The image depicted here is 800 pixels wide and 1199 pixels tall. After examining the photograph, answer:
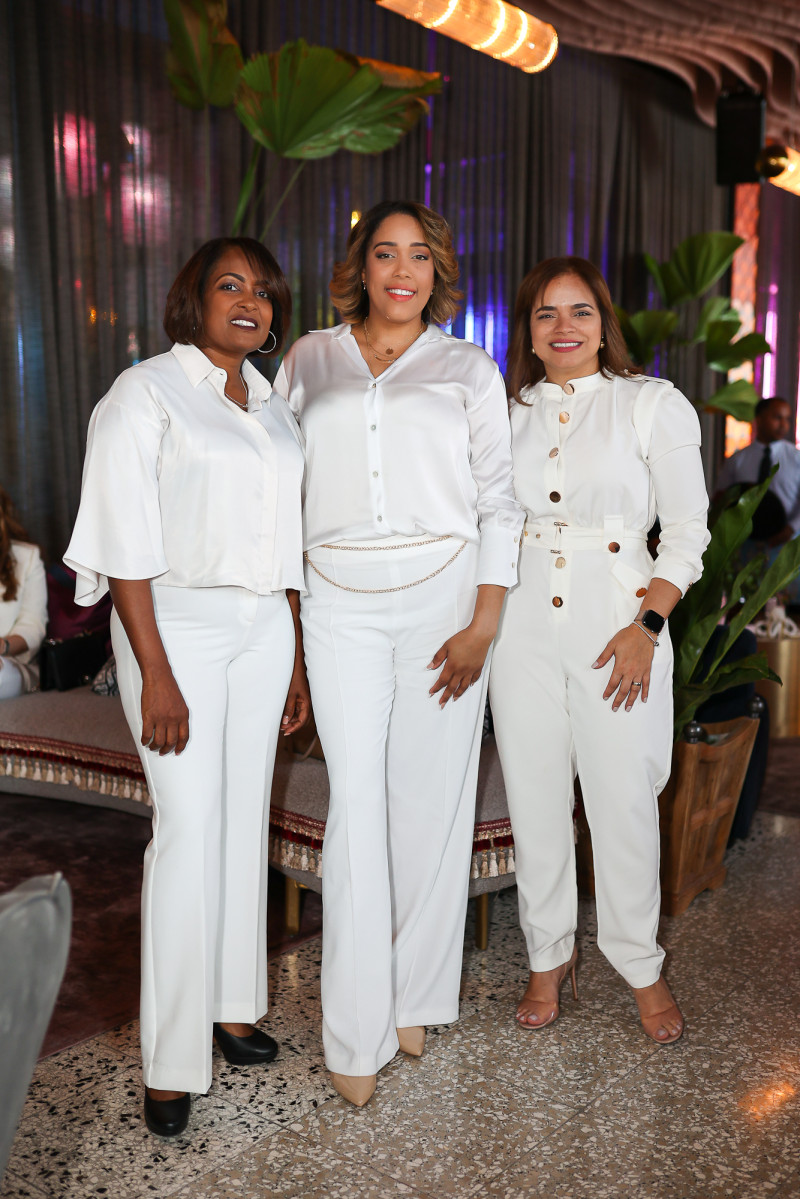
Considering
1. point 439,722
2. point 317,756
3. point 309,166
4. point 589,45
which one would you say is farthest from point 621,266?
point 439,722

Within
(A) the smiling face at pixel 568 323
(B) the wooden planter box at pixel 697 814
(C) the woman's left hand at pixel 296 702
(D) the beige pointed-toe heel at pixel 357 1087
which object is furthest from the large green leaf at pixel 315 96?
(D) the beige pointed-toe heel at pixel 357 1087

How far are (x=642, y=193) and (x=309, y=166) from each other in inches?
136

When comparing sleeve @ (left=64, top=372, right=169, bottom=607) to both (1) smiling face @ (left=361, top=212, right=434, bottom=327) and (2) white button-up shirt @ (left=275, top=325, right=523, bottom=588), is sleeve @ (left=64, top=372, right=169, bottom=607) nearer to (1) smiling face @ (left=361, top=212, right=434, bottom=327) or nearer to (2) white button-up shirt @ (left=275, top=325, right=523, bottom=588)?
(2) white button-up shirt @ (left=275, top=325, right=523, bottom=588)

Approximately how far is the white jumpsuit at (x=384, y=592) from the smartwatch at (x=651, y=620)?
0.98 ft

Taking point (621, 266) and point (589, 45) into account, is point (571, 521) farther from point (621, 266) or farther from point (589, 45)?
point (621, 266)

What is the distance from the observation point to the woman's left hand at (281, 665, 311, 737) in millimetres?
2232

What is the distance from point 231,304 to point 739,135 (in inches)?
272

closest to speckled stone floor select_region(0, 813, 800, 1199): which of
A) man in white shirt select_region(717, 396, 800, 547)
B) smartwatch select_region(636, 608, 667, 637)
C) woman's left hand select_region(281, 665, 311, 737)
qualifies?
woman's left hand select_region(281, 665, 311, 737)

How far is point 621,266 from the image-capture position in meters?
8.20

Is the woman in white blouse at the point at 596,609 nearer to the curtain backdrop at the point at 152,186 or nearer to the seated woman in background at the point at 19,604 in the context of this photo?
the seated woman in background at the point at 19,604

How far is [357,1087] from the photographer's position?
2080mm

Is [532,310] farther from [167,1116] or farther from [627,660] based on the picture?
[167,1116]

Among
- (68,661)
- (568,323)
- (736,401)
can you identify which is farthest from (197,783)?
(736,401)

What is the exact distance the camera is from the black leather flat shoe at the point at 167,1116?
1978 mm
